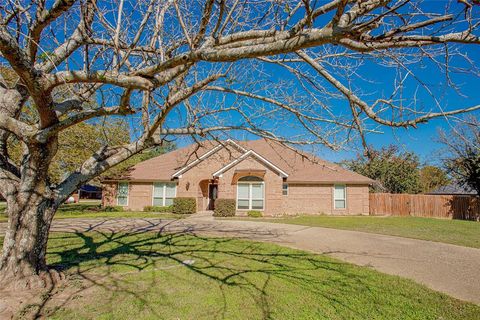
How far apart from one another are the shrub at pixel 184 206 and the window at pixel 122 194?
5517mm

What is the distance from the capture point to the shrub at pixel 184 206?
20188 mm

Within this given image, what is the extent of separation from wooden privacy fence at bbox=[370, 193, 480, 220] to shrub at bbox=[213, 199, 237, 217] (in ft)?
41.0

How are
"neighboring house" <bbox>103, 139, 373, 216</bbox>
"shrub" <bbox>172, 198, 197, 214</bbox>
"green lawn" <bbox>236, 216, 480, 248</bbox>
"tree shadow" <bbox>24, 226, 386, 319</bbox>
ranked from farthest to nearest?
"neighboring house" <bbox>103, 139, 373, 216</bbox>
"shrub" <bbox>172, 198, 197, 214</bbox>
"green lawn" <bbox>236, 216, 480, 248</bbox>
"tree shadow" <bbox>24, 226, 386, 319</bbox>

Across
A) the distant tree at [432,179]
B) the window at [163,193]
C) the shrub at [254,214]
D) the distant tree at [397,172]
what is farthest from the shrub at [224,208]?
the distant tree at [432,179]

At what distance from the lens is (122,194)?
2333cm

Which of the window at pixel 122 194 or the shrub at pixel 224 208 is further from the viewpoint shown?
the window at pixel 122 194

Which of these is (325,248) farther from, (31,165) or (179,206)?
(179,206)

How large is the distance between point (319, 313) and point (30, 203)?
16.3ft

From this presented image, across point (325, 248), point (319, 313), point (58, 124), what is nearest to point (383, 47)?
point (319, 313)

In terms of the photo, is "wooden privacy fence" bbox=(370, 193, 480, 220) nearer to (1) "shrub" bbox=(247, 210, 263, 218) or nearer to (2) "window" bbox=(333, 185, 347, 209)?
(2) "window" bbox=(333, 185, 347, 209)

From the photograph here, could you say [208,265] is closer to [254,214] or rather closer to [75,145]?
[254,214]

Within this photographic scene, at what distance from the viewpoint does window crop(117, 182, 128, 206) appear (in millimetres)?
23312

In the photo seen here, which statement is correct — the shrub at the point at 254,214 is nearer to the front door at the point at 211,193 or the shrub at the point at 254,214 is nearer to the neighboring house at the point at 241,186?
the neighboring house at the point at 241,186

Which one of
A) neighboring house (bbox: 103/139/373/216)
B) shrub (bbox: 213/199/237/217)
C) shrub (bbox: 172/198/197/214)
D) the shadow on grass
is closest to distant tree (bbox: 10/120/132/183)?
neighboring house (bbox: 103/139/373/216)
